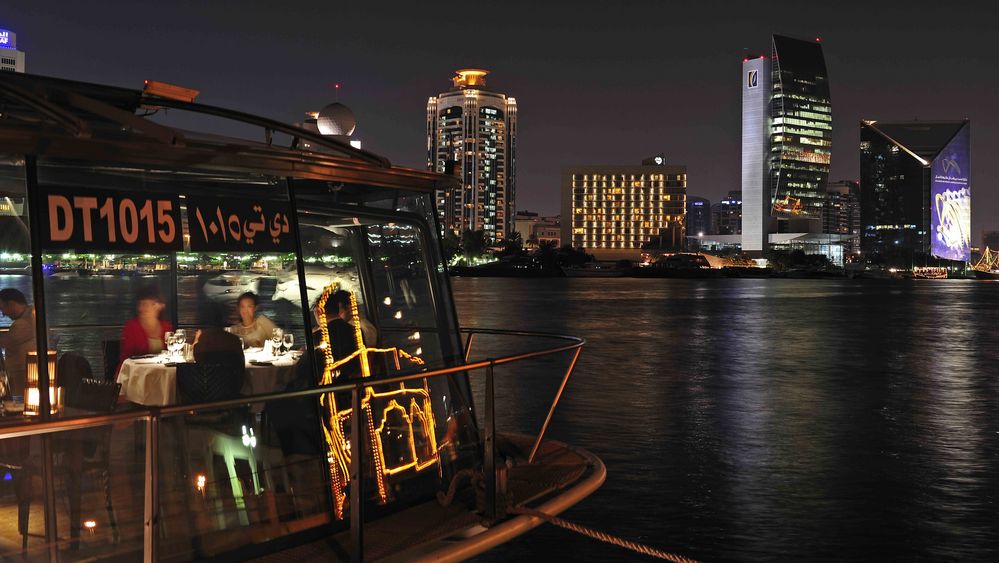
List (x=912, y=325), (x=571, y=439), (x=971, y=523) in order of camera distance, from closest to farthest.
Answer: (x=971, y=523) < (x=571, y=439) < (x=912, y=325)

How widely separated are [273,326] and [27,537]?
2.07m

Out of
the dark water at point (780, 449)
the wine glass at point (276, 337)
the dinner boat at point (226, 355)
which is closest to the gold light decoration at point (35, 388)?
the dinner boat at point (226, 355)

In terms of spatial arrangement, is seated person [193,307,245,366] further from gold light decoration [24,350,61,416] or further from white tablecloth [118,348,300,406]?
gold light decoration [24,350,61,416]

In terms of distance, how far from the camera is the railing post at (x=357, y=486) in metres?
6.10

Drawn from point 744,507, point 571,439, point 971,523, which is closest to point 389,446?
point 744,507

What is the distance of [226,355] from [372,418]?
50.8 inches

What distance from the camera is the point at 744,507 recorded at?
11.3 metres

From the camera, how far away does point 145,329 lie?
6.74 metres

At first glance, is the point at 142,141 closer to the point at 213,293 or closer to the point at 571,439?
the point at 213,293

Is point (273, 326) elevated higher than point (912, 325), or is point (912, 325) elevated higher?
point (273, 326)

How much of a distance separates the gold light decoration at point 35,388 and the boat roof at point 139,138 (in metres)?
1.18

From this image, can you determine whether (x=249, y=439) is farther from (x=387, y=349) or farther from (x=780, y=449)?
(x=780, y=449)

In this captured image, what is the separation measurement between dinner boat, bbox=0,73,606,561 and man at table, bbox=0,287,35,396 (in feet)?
0.05

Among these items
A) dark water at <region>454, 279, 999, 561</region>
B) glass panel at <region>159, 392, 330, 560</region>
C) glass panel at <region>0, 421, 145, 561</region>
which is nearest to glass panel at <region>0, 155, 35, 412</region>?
glass panel at <region>0, 421, 145, 561</region>
